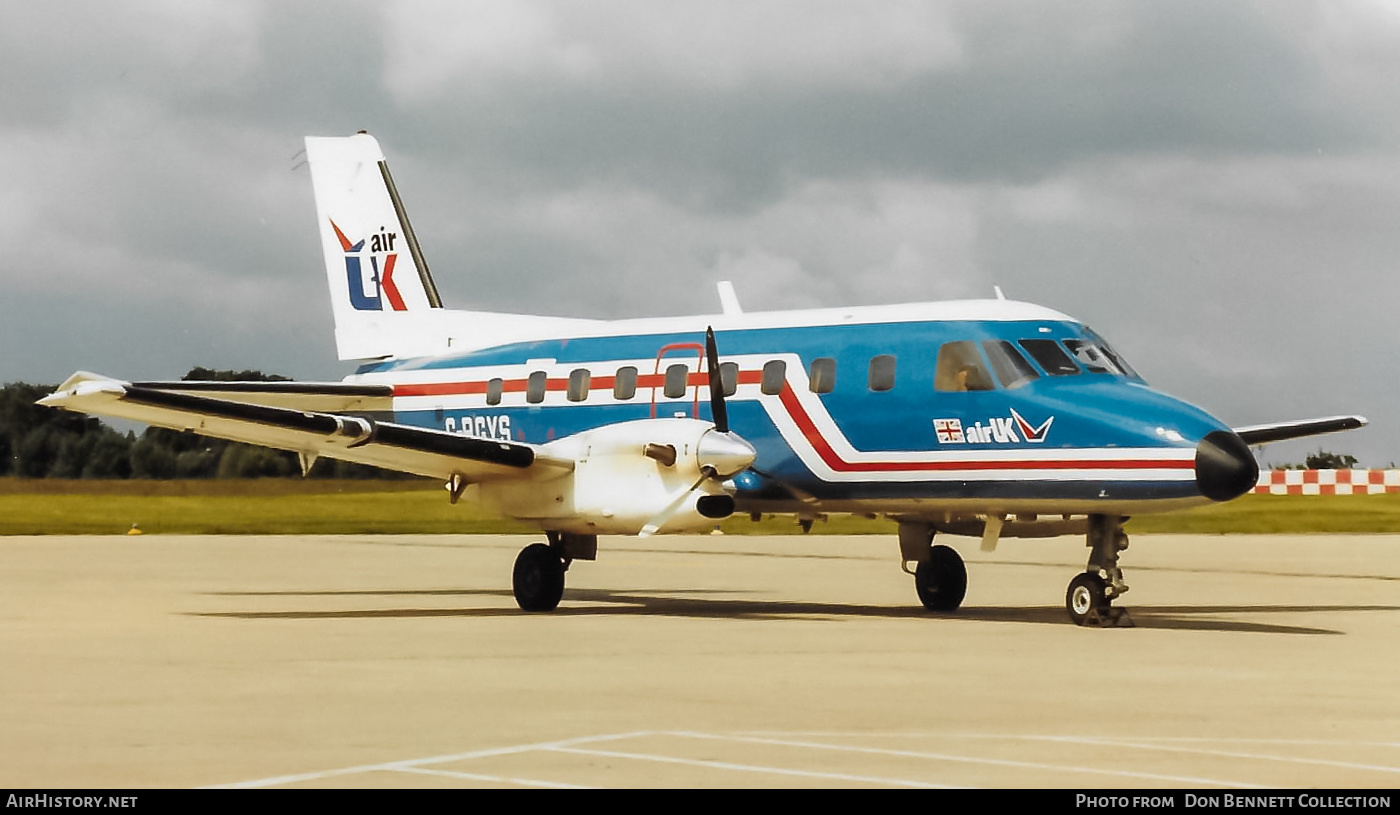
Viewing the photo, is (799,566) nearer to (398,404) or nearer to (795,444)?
(398,404)

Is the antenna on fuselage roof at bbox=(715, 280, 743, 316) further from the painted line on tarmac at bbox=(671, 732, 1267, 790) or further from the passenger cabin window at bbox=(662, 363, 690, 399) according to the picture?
the painted line on tarmac at bbox=(671, 732, 1267, 790)

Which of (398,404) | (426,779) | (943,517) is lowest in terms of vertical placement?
(426,779)

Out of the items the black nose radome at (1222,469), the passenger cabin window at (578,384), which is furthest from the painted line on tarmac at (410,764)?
the passenger cabin window at (578,384)

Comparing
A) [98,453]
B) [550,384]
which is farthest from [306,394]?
[98,453]

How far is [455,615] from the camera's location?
18.5 meters

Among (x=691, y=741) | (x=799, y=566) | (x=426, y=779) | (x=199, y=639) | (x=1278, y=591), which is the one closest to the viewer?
(x=426, y=779)

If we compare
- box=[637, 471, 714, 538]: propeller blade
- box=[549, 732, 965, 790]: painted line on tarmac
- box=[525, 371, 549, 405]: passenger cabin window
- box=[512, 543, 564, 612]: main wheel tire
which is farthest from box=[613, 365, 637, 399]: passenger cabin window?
box=[549, 732, 965, 790]: painted line on tarmac

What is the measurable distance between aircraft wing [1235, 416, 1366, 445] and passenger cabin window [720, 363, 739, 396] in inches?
211

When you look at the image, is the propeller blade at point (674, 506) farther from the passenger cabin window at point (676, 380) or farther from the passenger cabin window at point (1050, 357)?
the passenger cabin window at point (1050, 357)

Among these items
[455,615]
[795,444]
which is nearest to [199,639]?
[455,615]

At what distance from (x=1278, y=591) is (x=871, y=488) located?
714 cm

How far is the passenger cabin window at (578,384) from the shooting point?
20.2 metres

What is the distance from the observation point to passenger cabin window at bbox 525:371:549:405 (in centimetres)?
2069

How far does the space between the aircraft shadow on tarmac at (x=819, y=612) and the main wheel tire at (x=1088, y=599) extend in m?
0.45
